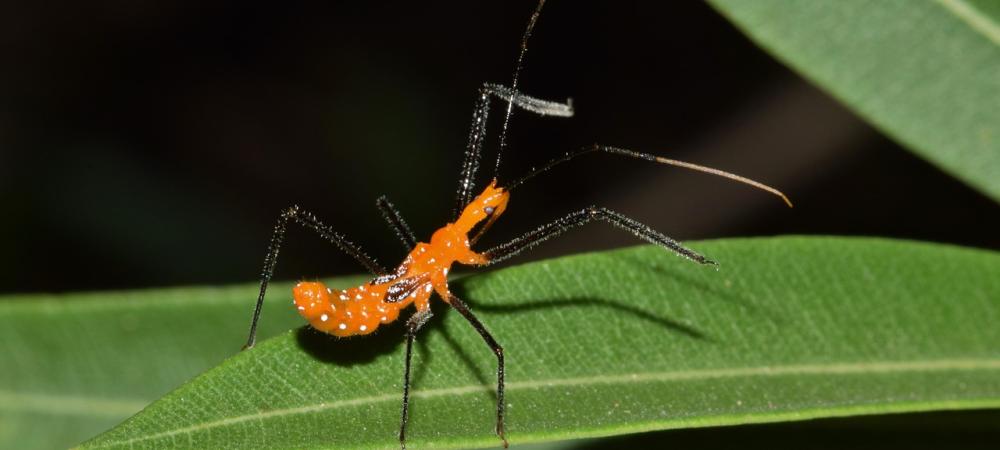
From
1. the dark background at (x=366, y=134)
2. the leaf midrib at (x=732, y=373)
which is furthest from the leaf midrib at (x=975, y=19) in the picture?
the dark background at (x=366, y=134)

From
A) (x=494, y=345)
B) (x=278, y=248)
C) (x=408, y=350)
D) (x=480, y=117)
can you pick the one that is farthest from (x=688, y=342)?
(x=278, y=248)

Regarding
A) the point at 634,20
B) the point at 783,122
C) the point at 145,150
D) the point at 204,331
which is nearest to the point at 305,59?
the point at 145,150

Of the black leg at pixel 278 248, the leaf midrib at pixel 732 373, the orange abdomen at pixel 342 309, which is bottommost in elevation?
the leaf midrib at pixel 732 373

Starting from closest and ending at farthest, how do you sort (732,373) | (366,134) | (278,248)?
(732,373) → (278,248) → (366,134)

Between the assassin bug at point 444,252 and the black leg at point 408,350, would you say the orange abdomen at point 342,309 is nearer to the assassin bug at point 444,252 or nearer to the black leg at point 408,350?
the assassin bug at point 444,252

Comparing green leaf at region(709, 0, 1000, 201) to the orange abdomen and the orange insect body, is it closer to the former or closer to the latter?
the orange insect body

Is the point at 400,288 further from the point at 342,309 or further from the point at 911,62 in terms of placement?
the point at 911,62

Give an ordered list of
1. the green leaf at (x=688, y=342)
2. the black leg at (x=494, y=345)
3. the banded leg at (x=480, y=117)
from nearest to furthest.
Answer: the black leg at (x=494, y=345)
the green leaf at (x=688, y=342)
the banded leg at (x=480, y=117)
